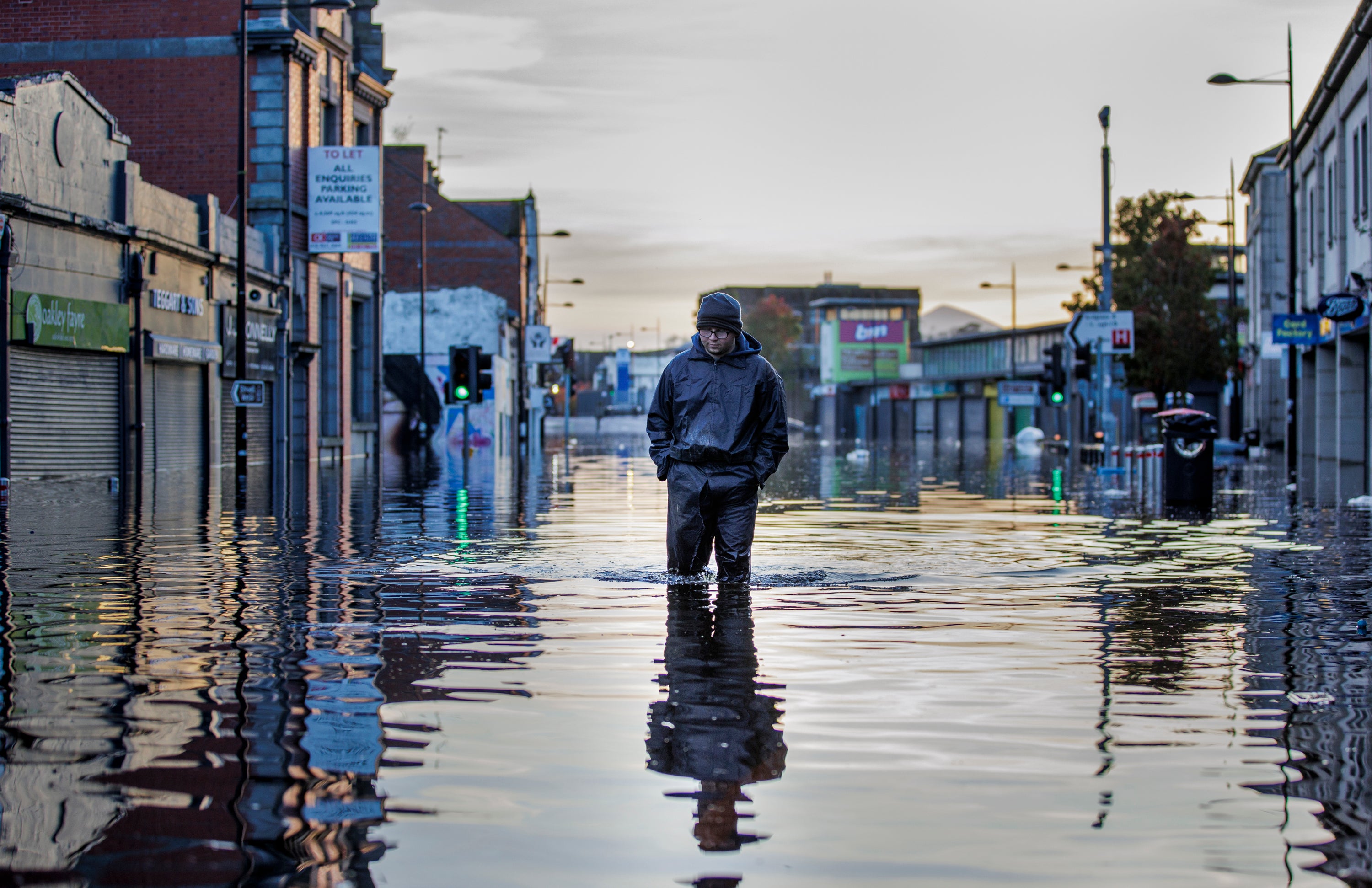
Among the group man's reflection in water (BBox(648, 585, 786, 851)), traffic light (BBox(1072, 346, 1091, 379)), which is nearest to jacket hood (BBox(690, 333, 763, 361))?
man's reflection in water (BBox(648, 585, 786, 851))

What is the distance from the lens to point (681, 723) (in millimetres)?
5484

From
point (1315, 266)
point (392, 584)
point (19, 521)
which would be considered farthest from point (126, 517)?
point (1315, 266)

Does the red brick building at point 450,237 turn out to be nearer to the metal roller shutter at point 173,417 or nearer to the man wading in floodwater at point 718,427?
the metal roller shutter at point 173,417

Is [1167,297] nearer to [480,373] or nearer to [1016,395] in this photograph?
[1016,395]

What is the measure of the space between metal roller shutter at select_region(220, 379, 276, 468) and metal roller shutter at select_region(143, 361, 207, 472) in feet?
4.55

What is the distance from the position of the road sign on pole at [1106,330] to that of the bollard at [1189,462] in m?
9.57

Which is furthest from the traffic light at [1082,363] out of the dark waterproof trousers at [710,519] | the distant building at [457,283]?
the distant building at [457,283]

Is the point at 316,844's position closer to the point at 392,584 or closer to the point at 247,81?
the point at 392,584

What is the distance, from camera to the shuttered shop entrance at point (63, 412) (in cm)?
2516

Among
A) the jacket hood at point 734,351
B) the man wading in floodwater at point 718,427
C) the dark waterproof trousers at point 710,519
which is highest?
the jacket hood at point 734,351

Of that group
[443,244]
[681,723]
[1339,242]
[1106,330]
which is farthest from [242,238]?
[443,244]

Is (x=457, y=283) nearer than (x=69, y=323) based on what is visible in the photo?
No

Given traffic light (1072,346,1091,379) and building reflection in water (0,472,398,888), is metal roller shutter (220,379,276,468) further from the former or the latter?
building reflection in water (0,472,398,888)

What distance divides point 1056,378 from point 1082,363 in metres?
4.50
